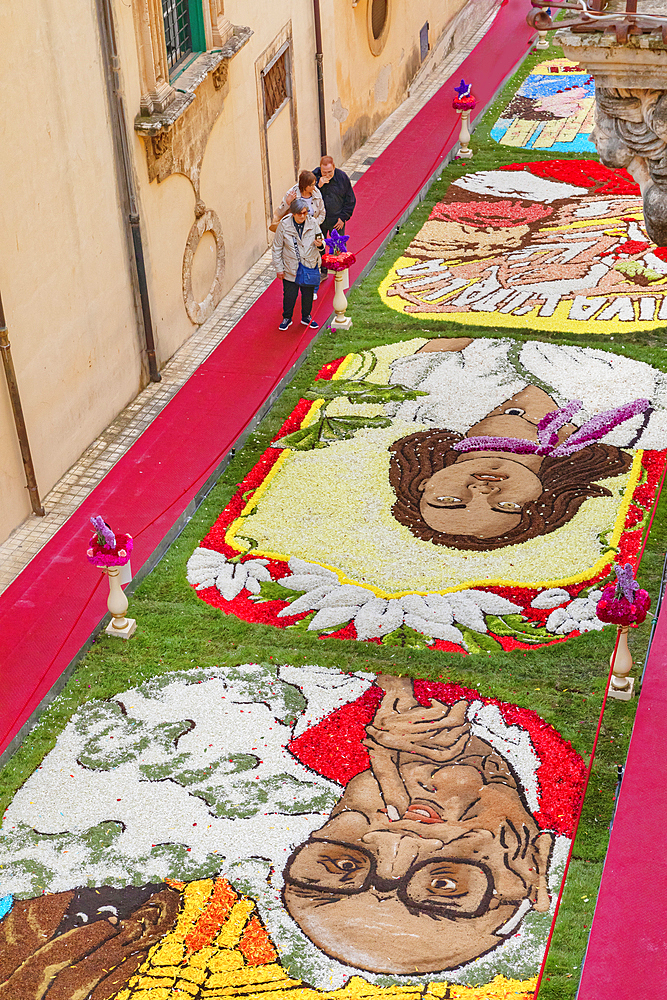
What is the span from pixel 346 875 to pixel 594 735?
1.99 metres

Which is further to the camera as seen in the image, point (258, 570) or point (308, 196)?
point (308, 196)

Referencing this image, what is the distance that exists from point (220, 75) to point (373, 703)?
7.76m

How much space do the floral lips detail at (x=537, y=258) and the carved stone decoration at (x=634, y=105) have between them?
5909 mm

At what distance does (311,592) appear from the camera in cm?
977

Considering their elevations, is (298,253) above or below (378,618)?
above

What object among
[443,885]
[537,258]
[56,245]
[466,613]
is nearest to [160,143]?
[56,245]

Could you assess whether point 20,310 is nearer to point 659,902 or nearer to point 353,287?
point 353,287

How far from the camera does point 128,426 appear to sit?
1217 cm

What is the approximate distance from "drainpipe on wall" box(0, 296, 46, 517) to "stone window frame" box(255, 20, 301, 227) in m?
5.92

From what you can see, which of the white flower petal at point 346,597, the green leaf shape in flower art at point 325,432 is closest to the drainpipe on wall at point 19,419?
the green leaf shape in flower art at point 325,432

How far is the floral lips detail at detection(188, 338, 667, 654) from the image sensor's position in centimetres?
955

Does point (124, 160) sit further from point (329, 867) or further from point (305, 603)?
point (329, 867)

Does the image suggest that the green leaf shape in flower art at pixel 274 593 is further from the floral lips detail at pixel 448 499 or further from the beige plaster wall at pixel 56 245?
the beige plaster wall at pixel 56 245

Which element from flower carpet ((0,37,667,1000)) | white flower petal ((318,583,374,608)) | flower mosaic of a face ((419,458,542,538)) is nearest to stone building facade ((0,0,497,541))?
flower carpet ((0,37,667,1000))
